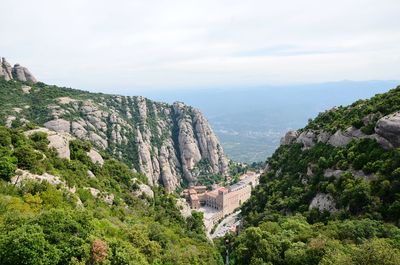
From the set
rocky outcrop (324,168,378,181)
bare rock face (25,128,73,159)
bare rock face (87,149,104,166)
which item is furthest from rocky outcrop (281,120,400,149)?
bare rock face (25,128,73,159)

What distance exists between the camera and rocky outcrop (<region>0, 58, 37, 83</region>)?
111 metres

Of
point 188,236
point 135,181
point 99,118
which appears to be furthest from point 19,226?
point 99,118

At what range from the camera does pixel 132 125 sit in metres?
125

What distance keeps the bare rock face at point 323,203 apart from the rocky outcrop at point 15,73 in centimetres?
9571

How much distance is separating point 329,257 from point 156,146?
103m

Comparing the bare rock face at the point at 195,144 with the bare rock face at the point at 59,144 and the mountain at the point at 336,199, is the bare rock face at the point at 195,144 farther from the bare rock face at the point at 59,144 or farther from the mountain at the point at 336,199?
the bare rock face at the point at 59,144

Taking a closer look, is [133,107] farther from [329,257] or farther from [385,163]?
[329,257]

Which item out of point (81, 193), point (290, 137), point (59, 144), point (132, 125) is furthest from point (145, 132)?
point (81, 193)

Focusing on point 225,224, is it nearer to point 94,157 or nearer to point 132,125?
point 132,125

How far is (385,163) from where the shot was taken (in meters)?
40.6

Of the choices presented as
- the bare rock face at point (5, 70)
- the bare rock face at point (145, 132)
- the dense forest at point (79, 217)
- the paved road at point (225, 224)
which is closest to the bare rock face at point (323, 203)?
the dense forest at point (79, 217)

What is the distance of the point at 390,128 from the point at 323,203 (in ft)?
36.9

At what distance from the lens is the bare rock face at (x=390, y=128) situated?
139 ft

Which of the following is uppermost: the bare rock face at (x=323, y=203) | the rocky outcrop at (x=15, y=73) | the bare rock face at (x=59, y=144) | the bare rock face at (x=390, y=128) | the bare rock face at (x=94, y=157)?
the rocky outcrop at (x=15, y=73)
